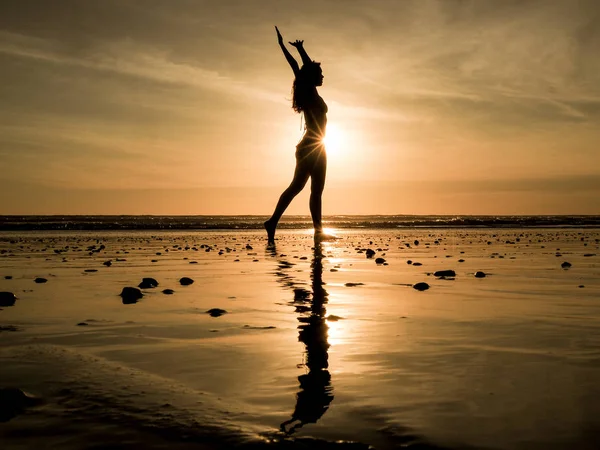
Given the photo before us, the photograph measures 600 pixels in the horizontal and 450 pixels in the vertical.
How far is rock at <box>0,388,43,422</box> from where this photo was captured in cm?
288

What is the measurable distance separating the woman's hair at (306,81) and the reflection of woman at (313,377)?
13768mm

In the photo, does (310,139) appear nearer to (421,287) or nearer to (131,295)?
(421,287)

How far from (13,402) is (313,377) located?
1.61 metres

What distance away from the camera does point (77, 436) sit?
2.61m

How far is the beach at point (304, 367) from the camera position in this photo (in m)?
2.69

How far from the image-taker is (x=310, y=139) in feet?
66.2

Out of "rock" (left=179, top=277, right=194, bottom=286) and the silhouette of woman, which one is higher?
the silhouette of woman

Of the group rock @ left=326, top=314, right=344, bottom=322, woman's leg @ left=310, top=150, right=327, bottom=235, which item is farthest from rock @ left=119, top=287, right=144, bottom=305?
woman's leg @ left=310, top=150, right=327, bottom=235

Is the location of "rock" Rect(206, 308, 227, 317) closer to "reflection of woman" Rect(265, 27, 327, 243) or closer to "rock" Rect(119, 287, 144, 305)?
"rock" Rect(119, 287, 144, 305)

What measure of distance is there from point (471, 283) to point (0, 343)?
6405mm

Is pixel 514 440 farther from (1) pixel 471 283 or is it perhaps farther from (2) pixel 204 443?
(1) pixel 471 283

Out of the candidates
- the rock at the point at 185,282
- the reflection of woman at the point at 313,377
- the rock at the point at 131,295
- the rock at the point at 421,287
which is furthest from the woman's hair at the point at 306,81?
the reflection of woman at the point at 313,377

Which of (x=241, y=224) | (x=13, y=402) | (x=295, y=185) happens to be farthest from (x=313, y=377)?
(x=241, y=224)

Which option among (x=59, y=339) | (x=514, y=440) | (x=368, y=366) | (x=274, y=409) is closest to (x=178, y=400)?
(x=274, y=409)
